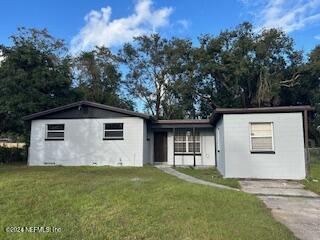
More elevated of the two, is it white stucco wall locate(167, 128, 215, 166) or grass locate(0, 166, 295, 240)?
white stucco wall locate(167, 128, 215, 166)

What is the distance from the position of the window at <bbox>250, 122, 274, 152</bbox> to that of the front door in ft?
26.0

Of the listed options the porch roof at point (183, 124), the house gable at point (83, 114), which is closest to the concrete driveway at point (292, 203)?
the porch roof at point (183, 124)

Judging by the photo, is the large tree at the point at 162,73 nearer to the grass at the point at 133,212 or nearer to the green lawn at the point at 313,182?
the green lawn at the point at 313,182

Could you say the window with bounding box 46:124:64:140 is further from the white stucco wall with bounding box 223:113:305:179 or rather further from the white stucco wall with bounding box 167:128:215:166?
the white stucco wall with bounding box 223:113:305:179

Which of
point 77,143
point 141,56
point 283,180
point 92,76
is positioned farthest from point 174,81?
point 283,180

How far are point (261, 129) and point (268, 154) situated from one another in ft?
3.47

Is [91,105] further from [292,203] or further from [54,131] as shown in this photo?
[292,203]

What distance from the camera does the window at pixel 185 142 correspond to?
19859 mm

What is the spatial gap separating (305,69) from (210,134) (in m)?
15.6

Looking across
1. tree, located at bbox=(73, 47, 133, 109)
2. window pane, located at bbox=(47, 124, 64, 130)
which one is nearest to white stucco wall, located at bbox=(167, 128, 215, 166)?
window pane, located at bbox=(47, 124, 64, 130)

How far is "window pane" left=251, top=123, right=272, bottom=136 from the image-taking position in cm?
1319

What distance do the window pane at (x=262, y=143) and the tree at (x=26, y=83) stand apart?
15.3 meters

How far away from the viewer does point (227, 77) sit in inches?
1214

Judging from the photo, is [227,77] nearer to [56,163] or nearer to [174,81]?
[174,81]
